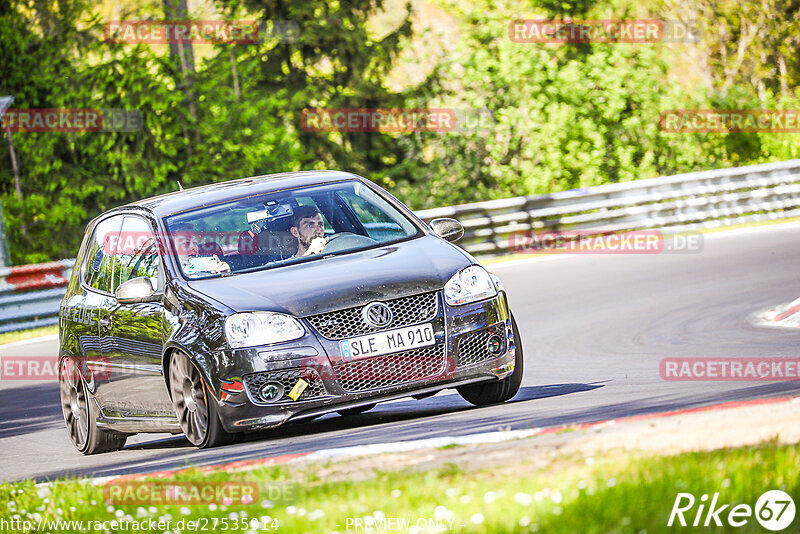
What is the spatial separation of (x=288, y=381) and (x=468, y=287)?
129 centimetres

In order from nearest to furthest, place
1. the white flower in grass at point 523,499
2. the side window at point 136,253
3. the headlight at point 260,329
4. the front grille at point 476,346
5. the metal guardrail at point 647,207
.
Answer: the white flower in grass at point 523,499 → the headlight at point 260,329 → the front grille at point 476,346 → the side window at point 136,253 → the metal guardrail at point 647,207

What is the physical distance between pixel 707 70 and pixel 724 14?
79.7 inches

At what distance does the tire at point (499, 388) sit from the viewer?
8523 millimetres

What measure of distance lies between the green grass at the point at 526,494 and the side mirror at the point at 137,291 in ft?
8.34

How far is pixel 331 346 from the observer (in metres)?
7.68

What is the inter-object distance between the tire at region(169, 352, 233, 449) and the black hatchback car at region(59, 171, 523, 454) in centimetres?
1

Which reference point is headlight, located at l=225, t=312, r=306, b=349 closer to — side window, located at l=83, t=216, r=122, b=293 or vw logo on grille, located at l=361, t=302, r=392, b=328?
vw logo on grille, located at l=361, t=302, r=392, b=328

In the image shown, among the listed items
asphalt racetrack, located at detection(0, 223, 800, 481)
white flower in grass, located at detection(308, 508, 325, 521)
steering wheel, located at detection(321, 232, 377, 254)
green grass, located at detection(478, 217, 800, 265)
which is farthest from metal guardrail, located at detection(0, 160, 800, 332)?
white flower in grass, located at detection(308, 508, 325, 521)

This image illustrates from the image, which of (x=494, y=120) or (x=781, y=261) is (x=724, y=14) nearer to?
(x=494, y=120)

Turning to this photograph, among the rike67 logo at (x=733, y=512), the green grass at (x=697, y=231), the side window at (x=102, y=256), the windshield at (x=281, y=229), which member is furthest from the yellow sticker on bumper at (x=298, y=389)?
the green grass at (x=697, y=231)

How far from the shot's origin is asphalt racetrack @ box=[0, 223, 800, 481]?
774cm

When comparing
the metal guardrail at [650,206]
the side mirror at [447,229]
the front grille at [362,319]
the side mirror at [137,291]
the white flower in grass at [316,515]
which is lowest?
the metal guardrail at [650,206]

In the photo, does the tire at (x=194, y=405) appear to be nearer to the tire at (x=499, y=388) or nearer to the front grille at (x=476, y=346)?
the front grille at (x=476, y=346)

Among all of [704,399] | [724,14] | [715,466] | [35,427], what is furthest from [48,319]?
[724,14]
